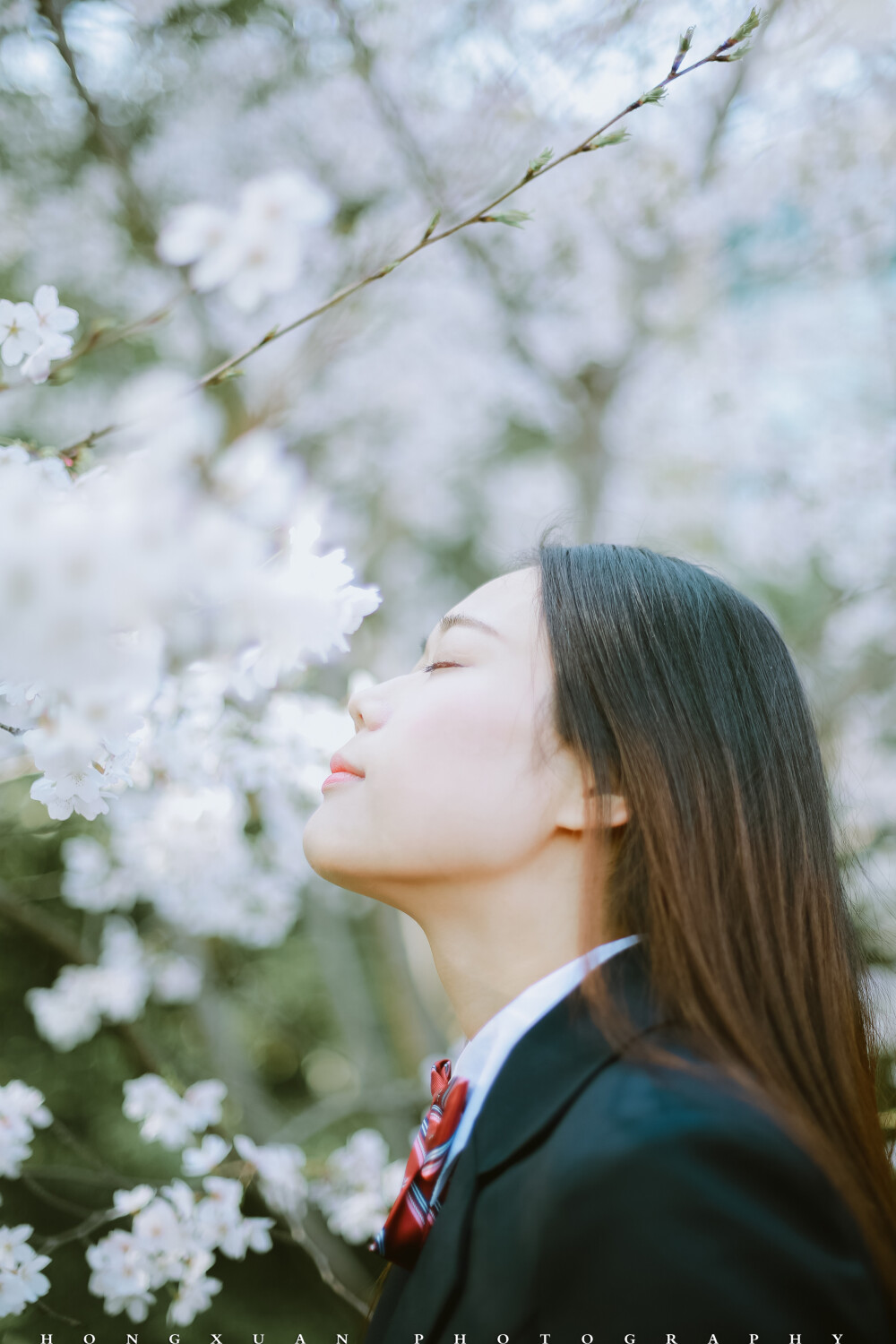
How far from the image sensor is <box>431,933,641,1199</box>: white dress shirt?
3.27ft

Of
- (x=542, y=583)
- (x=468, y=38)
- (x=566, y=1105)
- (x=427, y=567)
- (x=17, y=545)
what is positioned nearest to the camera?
(x=17, y=545)

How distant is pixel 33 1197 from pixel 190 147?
12.8 feet

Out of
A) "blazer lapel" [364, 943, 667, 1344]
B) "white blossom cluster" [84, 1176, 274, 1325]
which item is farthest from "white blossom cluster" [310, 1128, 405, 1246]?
"blazer lapel" [364, 943, 667, 1344]

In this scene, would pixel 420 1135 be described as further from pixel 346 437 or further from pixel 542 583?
pixel 346 437

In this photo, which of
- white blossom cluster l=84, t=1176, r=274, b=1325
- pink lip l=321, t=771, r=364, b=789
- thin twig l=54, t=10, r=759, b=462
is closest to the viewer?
thin twig l=54, t=10, r=759, b=462

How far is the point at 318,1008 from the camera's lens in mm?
4742

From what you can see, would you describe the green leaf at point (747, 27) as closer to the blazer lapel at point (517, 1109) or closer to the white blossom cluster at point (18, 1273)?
the blazer lapel at point (517, 1109)

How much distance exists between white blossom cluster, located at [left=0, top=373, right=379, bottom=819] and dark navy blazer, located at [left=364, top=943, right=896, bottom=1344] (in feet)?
1.71

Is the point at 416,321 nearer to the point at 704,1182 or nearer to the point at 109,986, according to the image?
the point at 109,986

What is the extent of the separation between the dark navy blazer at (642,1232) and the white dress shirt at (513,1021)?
0.10 metres

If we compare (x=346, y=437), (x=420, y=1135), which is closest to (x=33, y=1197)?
(x=420, y=1135)

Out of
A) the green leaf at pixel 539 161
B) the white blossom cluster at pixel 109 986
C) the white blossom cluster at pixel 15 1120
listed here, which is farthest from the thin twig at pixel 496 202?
the white blossom cluster at pixel 109 986

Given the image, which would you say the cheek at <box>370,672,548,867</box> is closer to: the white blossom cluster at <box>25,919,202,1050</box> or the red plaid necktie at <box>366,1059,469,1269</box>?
the red plaid necktie at <box>366,1059,469,1269</box>

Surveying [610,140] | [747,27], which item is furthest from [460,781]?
[747,27]
